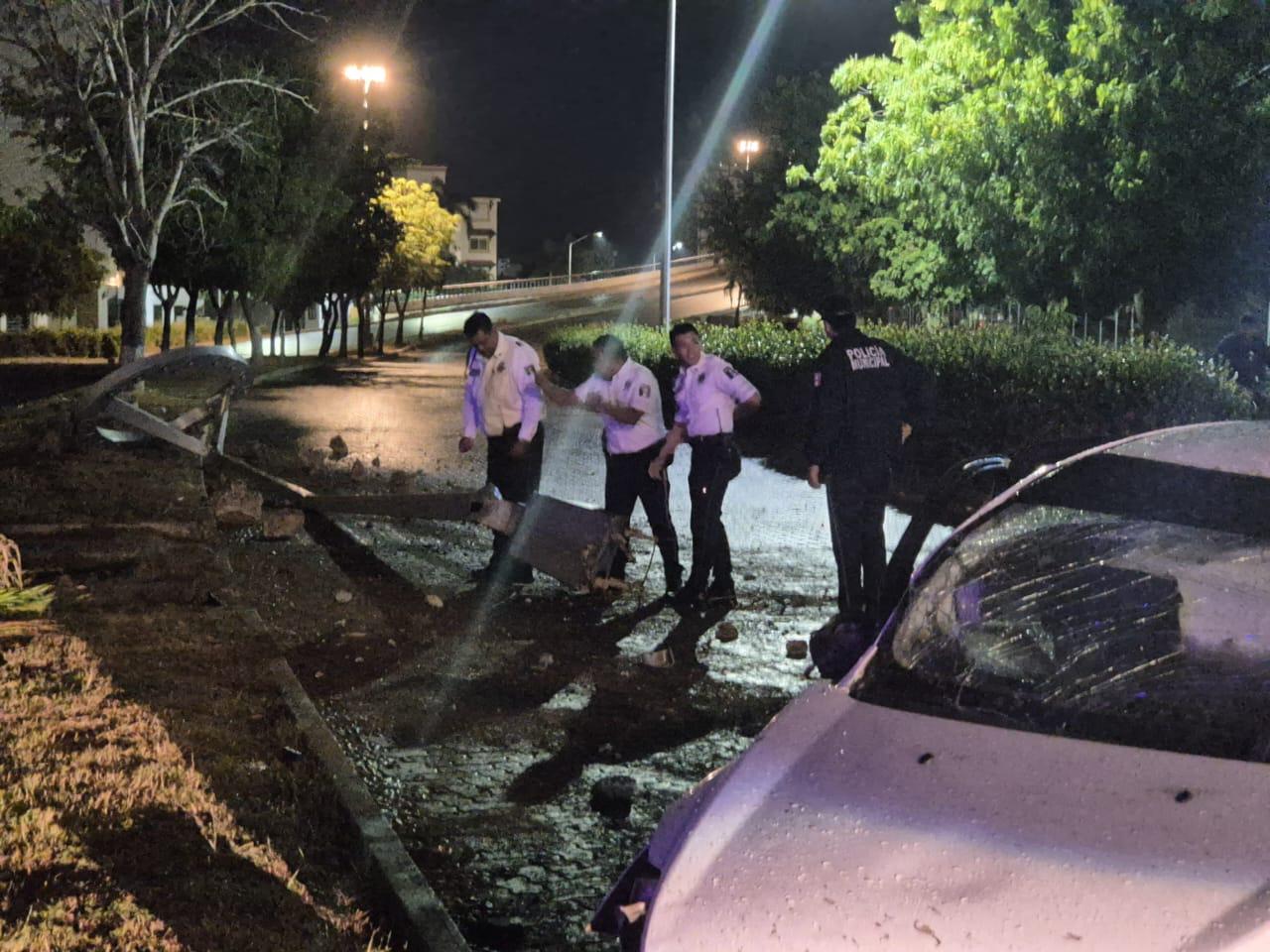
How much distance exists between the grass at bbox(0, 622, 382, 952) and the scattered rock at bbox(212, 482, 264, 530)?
5.63 metres

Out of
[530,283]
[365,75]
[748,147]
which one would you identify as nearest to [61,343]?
[365,75]

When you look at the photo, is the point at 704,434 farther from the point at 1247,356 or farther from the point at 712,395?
the point at 1247,356

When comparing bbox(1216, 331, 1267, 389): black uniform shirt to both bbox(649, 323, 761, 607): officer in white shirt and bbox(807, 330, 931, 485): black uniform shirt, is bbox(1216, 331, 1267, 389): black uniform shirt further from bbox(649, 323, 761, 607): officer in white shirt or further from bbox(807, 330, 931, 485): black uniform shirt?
bbox(807, 330, 931, 485): black uniform shirt

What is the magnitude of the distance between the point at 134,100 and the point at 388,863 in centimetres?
2559

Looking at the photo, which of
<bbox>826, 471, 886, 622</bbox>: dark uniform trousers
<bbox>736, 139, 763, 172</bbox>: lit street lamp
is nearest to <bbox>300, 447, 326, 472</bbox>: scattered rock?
<bbox>826, 471, 886, 622</bbox>: dark uniform trousers

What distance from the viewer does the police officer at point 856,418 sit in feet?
25.3

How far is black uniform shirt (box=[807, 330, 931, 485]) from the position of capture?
25.3 ft

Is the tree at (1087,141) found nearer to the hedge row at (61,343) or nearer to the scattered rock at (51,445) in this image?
the scattered rock at (51,445)

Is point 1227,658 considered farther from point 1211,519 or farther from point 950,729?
point 950,729

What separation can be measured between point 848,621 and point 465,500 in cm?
629

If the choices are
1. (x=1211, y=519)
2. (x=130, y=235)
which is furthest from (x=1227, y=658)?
(x=130, y=235)

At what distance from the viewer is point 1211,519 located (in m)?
3.16

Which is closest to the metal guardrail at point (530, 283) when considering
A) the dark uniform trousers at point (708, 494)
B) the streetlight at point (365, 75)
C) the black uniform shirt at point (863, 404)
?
the streetlight at point (365, 75)

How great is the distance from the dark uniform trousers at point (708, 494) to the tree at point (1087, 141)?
11793 mm
